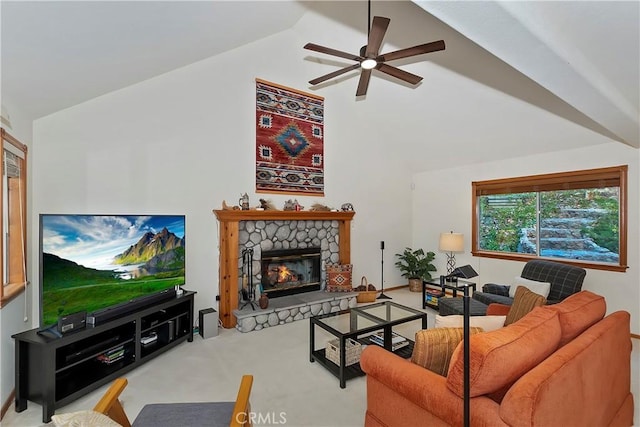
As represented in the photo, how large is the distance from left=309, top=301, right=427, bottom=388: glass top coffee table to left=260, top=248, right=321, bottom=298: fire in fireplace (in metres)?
1.61

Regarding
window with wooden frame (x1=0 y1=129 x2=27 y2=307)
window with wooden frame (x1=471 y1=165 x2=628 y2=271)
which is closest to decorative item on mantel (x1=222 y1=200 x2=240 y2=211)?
window with wooden frame (x1=0 y1=129 x2=27 y2=307)

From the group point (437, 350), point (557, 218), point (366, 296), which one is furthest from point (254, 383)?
point (557, 218)

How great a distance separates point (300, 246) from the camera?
5.11m

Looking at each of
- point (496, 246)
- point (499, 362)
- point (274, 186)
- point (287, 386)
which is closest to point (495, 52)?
point (499, 362)

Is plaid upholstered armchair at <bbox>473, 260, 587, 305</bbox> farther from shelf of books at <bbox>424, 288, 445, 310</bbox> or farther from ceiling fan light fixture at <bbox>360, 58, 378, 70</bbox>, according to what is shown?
ceiling fan light fixture at <bbox>360, 58, 378, 70</bbox>

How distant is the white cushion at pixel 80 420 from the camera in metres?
1.12

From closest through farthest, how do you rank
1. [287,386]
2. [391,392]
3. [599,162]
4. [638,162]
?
[391,392] → [287,386] → [638,162] → [599,162]

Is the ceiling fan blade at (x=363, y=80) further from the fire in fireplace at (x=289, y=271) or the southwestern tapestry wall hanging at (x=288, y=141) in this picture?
the fire in fireplace at (x=289, y=271)

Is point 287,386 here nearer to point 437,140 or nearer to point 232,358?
point 232,358

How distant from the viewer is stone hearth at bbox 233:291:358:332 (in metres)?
4.04

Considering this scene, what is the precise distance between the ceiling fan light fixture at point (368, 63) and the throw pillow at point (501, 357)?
231 cm

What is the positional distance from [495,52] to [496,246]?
15.1ft

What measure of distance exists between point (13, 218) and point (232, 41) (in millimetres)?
2846

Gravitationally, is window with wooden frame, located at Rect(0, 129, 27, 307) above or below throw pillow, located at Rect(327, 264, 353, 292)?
above
